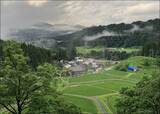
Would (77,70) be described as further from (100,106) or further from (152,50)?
(100,106)

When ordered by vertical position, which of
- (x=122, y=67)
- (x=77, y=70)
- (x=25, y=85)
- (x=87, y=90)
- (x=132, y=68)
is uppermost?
(x=25, y=85)

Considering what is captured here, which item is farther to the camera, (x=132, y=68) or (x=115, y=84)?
(x=132, y=68)

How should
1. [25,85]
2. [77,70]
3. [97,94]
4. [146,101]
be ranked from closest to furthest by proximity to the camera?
[25,85], [146,101], [97,94], [77,70]

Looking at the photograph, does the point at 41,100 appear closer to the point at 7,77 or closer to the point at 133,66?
the point at 7,77

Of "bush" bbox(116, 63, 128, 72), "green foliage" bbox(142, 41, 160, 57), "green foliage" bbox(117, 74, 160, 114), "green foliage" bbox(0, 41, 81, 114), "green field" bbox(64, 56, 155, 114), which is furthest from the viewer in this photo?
"green foliage" bbox(142, 41, 160, 57)

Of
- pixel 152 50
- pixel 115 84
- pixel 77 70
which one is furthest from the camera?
pixel 152 50

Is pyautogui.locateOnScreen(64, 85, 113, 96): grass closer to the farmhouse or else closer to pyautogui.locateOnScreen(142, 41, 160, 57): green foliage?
the farmhouse

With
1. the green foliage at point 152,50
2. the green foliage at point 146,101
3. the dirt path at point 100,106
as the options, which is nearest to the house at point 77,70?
the green foliage at point 152,50

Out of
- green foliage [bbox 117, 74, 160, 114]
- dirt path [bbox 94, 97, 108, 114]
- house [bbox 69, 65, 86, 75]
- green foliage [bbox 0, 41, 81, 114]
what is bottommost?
dirt path [bbox 94, 97, 108, 114]

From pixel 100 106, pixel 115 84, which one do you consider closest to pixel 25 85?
pixel 100 106

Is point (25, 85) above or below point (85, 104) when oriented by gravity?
above

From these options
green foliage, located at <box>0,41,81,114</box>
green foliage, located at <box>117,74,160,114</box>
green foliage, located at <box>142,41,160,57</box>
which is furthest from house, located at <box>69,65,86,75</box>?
green foliage, located at <box>0,41,81,114</box>
